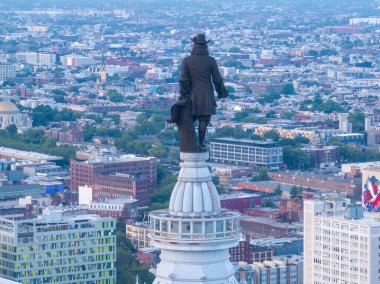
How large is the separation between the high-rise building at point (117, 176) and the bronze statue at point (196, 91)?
174 feet

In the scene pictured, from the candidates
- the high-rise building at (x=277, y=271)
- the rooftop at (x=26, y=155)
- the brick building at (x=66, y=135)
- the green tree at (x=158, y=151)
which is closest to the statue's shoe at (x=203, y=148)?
the high-rise building at (x=277, y=271)

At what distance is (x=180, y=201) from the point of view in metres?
9.50

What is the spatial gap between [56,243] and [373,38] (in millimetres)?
149457

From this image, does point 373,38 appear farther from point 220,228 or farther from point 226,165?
point 220,228

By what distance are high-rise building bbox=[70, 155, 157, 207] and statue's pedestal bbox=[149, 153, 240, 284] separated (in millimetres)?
53031

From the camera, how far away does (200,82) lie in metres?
9.66

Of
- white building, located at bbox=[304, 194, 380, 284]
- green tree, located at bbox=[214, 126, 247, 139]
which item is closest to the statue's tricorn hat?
white building, located at bbox=[304, 194, 380, 284]

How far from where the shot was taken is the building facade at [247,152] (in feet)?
262

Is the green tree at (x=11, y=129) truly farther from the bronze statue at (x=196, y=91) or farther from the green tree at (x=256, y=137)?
the bronze statue at (x=196, y=91)

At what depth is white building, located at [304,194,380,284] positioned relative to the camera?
39125 mm

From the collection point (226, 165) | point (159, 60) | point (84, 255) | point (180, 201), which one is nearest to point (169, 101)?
point (226, 165)

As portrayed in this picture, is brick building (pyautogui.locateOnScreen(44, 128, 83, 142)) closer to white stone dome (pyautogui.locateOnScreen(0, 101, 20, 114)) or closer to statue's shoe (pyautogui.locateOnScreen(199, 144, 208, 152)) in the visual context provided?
white stone dome (pyautogui.locateOnScreen(0, 101, 20, 114))

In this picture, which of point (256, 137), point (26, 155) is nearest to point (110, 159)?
point (26, 155)

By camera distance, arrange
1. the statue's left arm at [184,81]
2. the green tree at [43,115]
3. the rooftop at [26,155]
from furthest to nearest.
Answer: the green tree at [43,115] < the rooftop at [26,155] < the statue's left arm at [184,81]
